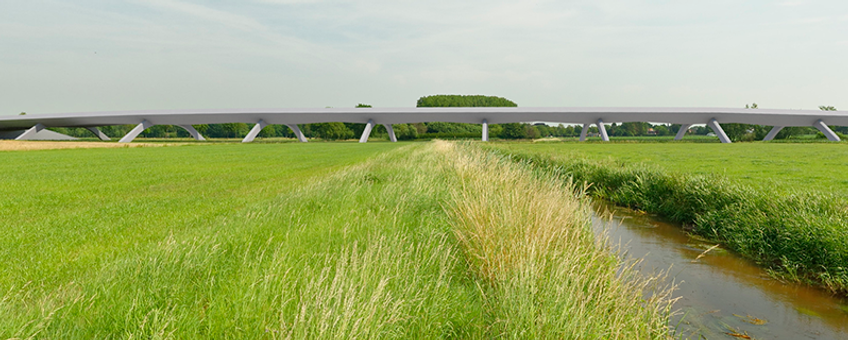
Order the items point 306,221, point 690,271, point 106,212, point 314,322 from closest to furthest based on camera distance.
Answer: point 314,322, point 306,221, point 690,271, point 106,212

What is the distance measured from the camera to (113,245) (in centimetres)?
466

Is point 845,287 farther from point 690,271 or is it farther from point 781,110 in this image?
point 781,110

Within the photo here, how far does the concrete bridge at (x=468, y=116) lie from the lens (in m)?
63.3

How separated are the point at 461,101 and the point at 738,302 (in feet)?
402

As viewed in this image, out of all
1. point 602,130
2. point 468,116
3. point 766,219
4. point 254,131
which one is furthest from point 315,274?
point 254,131

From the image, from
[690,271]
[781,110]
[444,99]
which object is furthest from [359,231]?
[444,99]

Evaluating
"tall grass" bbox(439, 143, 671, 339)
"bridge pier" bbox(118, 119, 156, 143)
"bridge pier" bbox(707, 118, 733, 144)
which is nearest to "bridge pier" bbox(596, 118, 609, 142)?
"bridge pier" bbox(707, 118, 733, 144)

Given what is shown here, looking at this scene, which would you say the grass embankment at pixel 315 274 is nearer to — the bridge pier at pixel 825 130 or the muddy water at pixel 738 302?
the muddy water at pixel 738 302

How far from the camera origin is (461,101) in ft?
411

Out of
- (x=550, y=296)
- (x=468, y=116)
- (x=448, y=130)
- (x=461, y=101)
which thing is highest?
(x=461, y=101)

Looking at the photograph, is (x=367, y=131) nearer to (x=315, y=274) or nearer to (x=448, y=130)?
(x=448, y=130)

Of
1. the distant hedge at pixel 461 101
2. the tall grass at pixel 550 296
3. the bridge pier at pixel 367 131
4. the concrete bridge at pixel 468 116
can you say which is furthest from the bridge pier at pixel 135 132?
the distant hedge at pixel 461 101

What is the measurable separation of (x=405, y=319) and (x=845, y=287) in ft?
17.0

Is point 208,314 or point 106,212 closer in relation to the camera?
point 208,314
